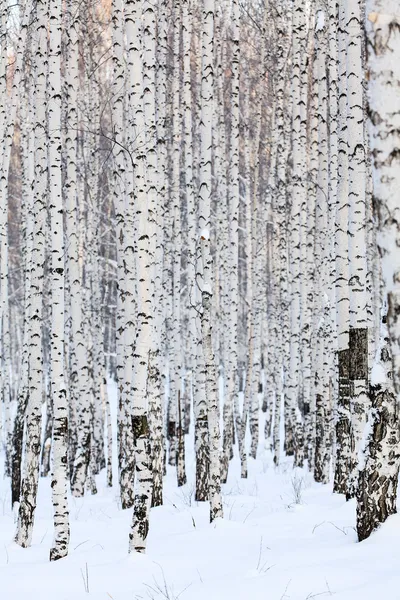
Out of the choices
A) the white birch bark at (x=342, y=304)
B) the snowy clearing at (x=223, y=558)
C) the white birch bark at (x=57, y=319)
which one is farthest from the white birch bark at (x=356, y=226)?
the white birch bark at (x=57, y=319)

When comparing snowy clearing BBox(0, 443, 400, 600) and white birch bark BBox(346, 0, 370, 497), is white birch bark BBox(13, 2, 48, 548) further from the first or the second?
white birch bark BBox(346, 0, 370, 497)

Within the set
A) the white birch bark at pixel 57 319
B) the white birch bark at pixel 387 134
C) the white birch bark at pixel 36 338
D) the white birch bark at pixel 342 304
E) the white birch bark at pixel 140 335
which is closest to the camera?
the white birch bark at pixel 387 134

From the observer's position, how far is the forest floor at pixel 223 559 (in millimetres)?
4758

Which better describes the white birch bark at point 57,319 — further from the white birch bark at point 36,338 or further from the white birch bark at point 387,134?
the white birch bark at point 387,134

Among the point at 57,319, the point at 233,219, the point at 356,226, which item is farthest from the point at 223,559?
the point at 233,219

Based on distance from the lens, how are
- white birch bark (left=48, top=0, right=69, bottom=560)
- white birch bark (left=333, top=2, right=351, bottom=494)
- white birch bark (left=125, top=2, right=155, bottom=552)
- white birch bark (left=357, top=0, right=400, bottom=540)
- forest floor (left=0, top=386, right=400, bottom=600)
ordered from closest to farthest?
white birch bark (left=357, top=0, right=400, bottom=540) → forest floor (left=0, top=386, right=400, bottom=600) → white birch bark (left=125, top=2, right=155, bottom=552) → white birch bark (left=48, top=0, right=69, bottom=560) → white birch bark (left=333, top=2, right=351, bottom=494)

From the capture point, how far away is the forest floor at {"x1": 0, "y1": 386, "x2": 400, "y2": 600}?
476 centimetres

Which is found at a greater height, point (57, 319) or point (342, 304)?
point (342, 304)

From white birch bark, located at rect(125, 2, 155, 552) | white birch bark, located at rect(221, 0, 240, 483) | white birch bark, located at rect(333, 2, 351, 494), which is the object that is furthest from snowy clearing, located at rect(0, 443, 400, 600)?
white birch bark, located at rect(221, 0, 240, 483)

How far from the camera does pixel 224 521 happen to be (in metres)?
7.29

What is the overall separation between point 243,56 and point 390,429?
1583cm

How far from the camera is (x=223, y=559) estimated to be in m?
5.78

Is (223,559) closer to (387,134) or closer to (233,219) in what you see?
(387,134)

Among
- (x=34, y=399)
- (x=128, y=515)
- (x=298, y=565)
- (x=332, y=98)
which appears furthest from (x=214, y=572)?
(x=332, y=98)
